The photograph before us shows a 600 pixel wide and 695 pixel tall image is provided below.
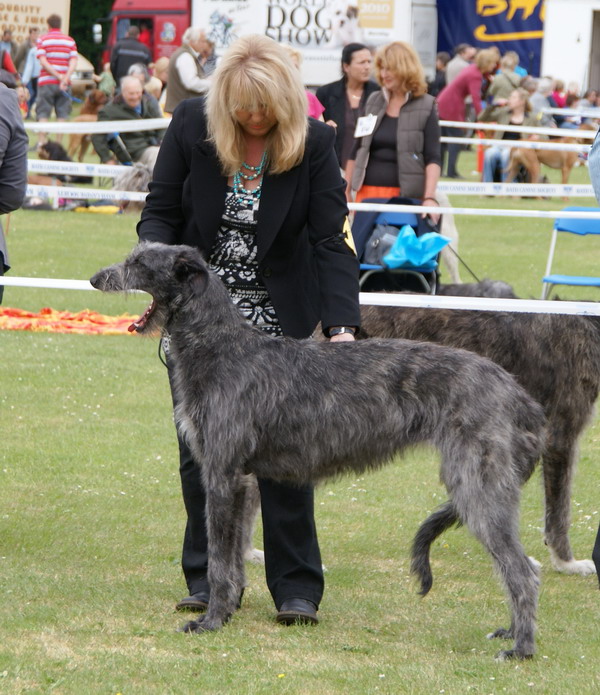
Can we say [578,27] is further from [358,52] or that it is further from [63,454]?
→ [63,454]

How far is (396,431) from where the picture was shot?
163 inches

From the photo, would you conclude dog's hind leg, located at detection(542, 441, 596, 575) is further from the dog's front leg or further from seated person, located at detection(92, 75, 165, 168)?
→ seated person, located at detection(92, 75, 165, 168)

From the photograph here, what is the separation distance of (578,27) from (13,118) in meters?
26.8

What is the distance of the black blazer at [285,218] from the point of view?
430 cm

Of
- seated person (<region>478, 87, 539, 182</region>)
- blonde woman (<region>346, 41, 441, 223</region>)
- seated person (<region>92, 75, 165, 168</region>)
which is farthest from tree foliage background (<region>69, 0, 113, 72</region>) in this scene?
blonde woman (<region>346, 41, 441, 223</region>)

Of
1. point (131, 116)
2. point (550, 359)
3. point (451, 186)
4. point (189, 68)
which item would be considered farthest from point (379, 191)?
point (131, 116)

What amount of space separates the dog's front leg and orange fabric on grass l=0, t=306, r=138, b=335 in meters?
6.03

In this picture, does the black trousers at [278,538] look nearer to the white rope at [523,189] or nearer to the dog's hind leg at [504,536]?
the dog's hind leg at [504,536]

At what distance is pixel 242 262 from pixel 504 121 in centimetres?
1861

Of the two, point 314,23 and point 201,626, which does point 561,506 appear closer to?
point 201,626

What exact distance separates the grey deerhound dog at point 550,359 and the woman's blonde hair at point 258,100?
5.62 ft

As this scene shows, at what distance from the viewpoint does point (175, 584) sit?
4926 mm

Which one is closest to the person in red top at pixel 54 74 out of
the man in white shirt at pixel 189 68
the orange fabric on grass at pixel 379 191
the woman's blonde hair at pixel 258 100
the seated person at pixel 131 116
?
the seated person at pixel 131 116

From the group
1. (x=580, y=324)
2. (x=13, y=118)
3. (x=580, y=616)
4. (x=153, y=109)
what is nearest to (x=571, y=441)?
(x=580, y=324)
